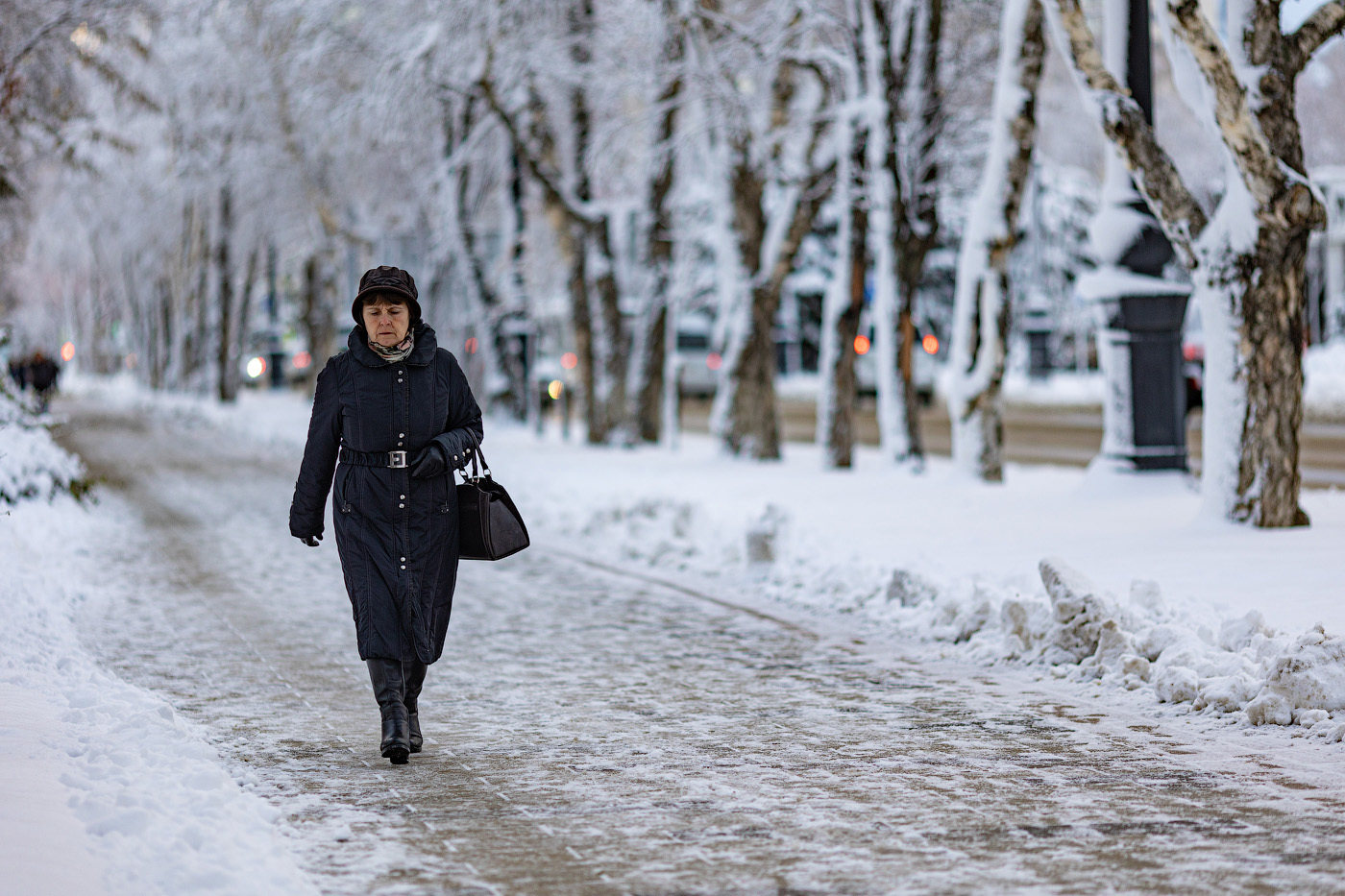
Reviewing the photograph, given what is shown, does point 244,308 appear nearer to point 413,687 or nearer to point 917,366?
point 917,366

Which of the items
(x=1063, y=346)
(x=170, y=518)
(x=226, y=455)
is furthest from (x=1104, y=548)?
(x=1063, y=346)

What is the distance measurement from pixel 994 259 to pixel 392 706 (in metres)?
11.0

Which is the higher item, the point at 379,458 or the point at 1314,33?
the point at 1314,33

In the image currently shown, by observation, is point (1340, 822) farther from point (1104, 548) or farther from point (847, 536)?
point (847, 536)

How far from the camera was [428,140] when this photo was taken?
31.8 meters

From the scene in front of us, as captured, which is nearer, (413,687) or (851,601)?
(413,687)

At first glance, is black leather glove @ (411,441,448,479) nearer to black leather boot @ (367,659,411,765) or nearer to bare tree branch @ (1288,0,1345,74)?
black leather boot @ (367,659,411,765)

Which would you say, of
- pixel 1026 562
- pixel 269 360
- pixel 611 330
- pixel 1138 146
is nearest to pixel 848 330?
pixel 611 330

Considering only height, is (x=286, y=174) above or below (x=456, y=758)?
above

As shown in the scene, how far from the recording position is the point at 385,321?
21.9 feet

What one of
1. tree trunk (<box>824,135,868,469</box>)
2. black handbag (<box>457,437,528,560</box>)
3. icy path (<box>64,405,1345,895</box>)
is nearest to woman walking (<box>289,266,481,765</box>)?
black handbag (<box>457,437,528,560</box>)

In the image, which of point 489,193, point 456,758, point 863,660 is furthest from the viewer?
point 489,193

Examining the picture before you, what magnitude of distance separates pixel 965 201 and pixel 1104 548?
1792cm

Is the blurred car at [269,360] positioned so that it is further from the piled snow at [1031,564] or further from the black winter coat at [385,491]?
the black winter coat at [385,491]
